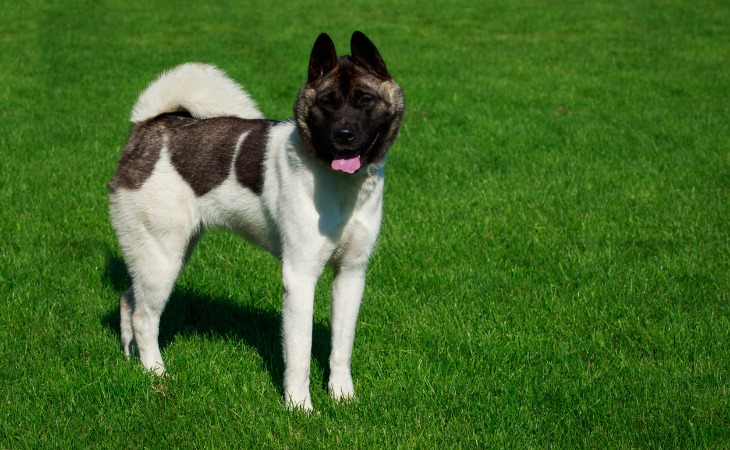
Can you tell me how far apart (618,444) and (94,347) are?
3.02 metres

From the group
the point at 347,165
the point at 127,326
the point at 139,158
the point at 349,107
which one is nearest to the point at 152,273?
the point at 127,326

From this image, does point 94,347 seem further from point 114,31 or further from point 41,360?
point 114,31

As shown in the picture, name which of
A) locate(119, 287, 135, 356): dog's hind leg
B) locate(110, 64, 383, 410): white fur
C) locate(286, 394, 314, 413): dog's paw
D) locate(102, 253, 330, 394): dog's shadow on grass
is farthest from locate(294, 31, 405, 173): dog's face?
locate(119, 287, 135, 356): dog's hind leg

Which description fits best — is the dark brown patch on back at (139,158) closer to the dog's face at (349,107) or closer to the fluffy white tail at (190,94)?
the fluffy white tail at (190,94)

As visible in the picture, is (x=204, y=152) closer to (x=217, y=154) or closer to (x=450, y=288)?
(x=217, y=154)

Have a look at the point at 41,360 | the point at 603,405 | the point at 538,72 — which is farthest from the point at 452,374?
the point at 538,72

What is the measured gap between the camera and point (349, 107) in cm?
429

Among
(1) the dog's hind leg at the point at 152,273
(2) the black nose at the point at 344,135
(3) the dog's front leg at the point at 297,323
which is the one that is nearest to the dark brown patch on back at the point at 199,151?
(1) the dog's hind leg at the point at 152,273

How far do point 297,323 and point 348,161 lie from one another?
34.4 inches

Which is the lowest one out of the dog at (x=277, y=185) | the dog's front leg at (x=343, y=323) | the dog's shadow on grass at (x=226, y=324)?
the dog's shadow on grass at (x=226, y=324)

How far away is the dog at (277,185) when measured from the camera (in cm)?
438

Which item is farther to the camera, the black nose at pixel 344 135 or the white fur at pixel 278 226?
the white fur at pixel 278 226

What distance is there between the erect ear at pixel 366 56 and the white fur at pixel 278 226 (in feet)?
1.61

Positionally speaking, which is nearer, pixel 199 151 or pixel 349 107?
pixel 349 107
